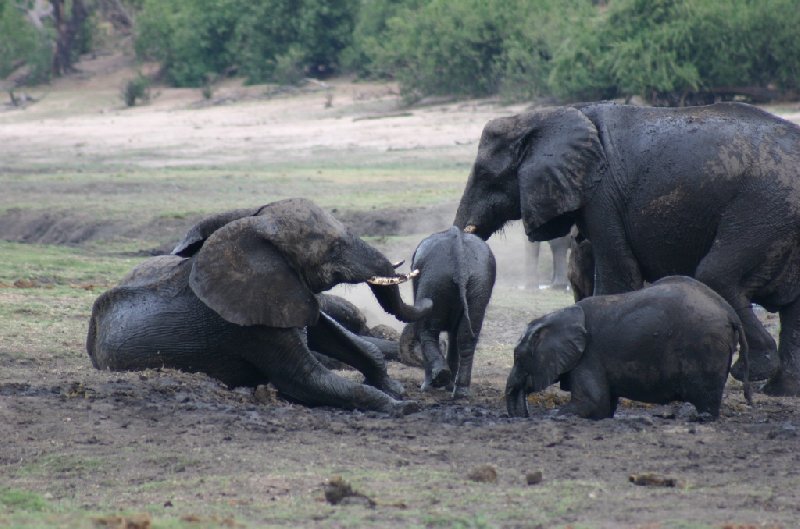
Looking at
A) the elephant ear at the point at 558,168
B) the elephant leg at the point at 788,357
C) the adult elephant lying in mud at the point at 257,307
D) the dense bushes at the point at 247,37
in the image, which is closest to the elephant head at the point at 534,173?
the elephant ear at the point at 558,168

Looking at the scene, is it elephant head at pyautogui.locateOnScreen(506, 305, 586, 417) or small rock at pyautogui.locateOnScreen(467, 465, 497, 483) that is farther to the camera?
elephant head at pyautogui.locateOnScreen(506, 305, 586, 417)

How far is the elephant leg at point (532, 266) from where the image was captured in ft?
55.1

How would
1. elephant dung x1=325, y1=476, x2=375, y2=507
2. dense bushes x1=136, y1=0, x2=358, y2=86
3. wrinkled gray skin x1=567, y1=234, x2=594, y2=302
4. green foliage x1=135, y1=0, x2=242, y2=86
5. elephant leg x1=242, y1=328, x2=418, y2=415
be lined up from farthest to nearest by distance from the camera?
green foliage x1=135, y1=0, x2=242, y2=86
dense bushes x1=136, y1=0, x2=358, y2=86
wrinkled gray skin x1=567, y1=234, x2=594, y2=302
elephant leg x1=242, y1=328, x2=418, y2=415
elephant dung x1=325, y1=476, x2=375, y2=507

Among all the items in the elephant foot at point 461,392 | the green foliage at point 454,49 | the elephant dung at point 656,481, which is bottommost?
the green foliage at point 454,49

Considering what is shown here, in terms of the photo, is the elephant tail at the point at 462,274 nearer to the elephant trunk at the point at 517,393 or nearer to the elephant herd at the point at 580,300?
the elephant herd at the point at 580,300

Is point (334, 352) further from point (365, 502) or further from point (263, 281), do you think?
point (365, 502)

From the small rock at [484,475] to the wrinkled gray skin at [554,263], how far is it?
1010 centimetres

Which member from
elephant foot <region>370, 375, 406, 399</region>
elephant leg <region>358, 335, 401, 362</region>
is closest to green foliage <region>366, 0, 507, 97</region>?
elephant leg <region>358, 335, 401, 362</region>

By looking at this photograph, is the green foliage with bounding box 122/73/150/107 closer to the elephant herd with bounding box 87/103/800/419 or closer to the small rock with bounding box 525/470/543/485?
the elephant herd with bounding box 87/103/800/419

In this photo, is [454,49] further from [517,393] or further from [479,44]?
[517,393]

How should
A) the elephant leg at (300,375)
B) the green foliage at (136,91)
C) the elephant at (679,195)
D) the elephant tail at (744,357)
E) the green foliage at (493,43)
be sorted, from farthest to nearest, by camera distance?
the green foliage at (136,91) < the green foliage at (493,43) < the elephant at (679,195) < the elephant leg at (300,375) < the elephant tail at (744,357)

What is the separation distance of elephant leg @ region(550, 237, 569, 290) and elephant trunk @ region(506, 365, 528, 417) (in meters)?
8.07

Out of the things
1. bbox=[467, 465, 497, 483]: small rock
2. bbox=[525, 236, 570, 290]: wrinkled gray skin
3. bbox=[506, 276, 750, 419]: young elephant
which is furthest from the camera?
bbox=[525, 236, 570, 290]: wrinkled gray skin

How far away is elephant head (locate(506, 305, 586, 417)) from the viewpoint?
8.45 meters
